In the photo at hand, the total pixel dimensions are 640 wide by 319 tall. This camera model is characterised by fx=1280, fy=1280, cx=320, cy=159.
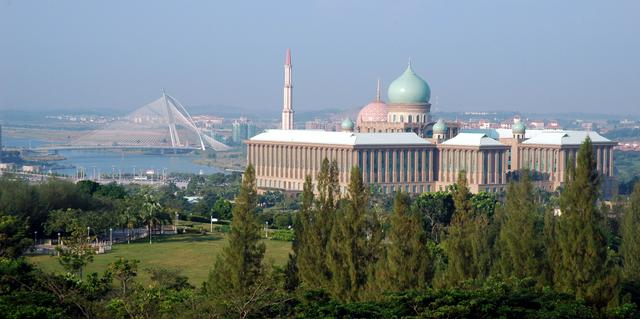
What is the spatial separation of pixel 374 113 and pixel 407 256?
79.8 meters

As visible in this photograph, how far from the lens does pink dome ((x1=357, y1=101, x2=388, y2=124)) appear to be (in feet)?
389

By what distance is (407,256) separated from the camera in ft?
130

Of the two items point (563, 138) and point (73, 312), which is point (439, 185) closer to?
point (563, 138)

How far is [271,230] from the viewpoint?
247 feet

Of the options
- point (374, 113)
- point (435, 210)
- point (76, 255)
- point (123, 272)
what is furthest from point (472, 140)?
point (123, 272)

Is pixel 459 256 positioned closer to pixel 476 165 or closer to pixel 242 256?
pixel 242 256

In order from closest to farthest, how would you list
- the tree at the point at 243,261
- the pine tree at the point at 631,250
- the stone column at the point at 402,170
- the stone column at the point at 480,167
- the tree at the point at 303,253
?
the tree at the point at 243,261 < the tree at the point at 303,253 < the pine tree at the point at 631,250 < the stone column at the point at 480,167 < the stone column at the point at 402,170

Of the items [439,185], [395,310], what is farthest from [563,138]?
[395,310]

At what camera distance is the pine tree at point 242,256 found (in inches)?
1592

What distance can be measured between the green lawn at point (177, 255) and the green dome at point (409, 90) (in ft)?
152

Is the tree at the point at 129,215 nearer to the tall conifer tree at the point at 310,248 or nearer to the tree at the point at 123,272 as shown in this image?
the tall conifer tree at the point at 310,248

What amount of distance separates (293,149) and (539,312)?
7576 cm

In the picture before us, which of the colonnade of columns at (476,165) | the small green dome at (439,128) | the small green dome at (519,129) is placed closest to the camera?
the colonnade of columns at (476,165)

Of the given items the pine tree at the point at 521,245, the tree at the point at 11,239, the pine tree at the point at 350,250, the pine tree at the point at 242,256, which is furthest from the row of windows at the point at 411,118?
the pine tree at the point at 350,250
